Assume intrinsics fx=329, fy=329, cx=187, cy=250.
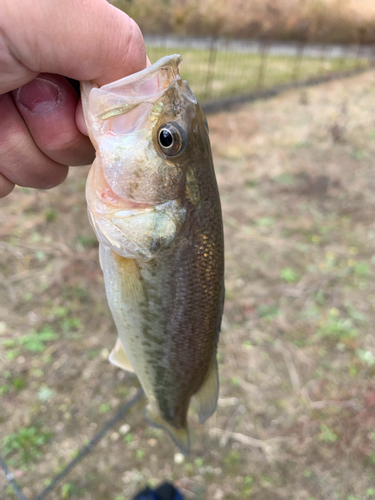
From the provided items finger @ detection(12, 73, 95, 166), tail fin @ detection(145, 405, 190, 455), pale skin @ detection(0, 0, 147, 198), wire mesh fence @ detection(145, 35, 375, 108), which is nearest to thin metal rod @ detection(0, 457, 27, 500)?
tail fin @ detection(145, 405, 190, 455)

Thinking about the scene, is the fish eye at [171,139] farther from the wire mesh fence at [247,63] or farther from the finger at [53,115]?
the wire mesh fence at [247,63]

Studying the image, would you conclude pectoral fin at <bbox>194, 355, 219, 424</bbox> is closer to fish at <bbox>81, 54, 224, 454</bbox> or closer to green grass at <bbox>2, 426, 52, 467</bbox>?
fish at <bbox>81, 54, 224, 454</bbox>

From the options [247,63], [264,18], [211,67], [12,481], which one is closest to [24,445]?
[12,481]

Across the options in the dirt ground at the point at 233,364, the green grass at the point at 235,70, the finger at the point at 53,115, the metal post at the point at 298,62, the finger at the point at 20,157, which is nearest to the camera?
the finger at the point at 53,115

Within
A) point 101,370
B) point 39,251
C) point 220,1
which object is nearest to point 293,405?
point 101,370

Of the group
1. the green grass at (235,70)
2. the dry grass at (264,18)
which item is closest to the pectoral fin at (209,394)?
the dry grass at (264,18)
